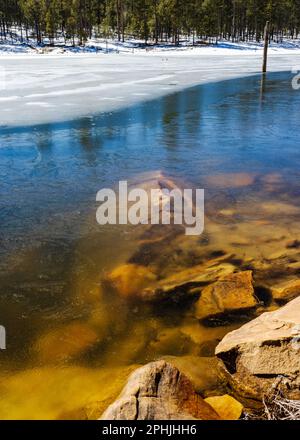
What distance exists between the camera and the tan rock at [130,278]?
473 centimetres

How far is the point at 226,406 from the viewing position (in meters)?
2.98

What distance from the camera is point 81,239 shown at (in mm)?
5746

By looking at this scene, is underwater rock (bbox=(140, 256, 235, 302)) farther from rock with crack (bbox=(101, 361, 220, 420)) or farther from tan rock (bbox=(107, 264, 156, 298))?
→ rock with crack (bbox=(101, 361, 220, 420))

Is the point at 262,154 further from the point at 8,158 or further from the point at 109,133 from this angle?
the point at 8,158

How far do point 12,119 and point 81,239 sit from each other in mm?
9068

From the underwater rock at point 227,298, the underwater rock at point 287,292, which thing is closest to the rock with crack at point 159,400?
the underwater rock at point 227,298

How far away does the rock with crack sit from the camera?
257 centimetres

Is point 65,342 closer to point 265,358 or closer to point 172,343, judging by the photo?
point 172,343

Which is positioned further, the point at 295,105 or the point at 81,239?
the point at 295,105

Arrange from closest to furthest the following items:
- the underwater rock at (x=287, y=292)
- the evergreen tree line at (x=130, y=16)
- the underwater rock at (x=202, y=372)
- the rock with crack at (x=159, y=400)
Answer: the rock with crack at (x=159, y=400), the underwater rock at (x=202, y=372), the underwater rock at (x=287, y=292), the evergreen tree line at (x=130, y=16)

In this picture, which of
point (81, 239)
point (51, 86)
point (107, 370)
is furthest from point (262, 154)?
point (51, 86)

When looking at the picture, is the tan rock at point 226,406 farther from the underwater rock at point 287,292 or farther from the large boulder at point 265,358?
the underwater rock at point 287,292

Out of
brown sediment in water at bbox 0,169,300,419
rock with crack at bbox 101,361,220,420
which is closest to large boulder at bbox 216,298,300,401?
brown sediment in water at bbox 0,169,300,419

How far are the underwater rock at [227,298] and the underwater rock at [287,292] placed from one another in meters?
0.26
